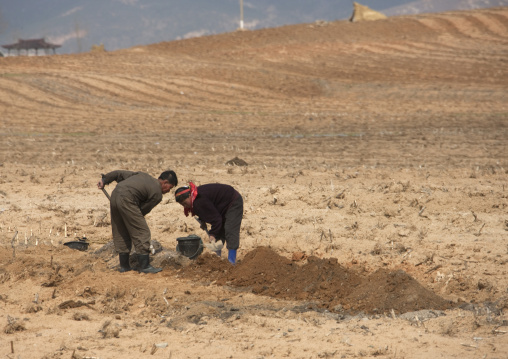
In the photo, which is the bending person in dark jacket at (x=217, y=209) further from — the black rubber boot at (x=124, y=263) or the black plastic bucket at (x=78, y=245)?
the black plastic bucket at (x=78, y=245)

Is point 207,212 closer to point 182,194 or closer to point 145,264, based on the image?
point 182,194

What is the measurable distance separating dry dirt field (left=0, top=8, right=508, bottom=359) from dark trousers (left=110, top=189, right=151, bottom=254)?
0.35m

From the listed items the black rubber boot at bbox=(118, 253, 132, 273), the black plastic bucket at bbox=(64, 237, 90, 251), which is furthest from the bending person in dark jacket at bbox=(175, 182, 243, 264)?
the black plastic bucket at bbox=(64, 237, 90, 251)

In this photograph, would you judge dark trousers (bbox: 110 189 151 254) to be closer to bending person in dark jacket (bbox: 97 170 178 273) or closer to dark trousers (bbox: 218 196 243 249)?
bending person in dark jacket (bbox: 97 170 178 273)

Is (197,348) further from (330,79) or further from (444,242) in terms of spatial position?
(330,79)

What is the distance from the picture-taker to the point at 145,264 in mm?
7738

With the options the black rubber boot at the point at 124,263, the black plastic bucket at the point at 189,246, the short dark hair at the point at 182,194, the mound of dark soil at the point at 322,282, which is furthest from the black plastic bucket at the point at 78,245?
the short dark hair at the point at 182,194

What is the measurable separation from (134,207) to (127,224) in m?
0.23

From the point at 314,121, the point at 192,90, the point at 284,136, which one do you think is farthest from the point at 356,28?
the point at 284,136

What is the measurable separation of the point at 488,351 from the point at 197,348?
2377 millimetres

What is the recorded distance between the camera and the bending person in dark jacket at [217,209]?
7.38 m

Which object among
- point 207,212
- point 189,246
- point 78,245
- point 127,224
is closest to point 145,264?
point 127,224

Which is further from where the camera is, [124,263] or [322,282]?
[124,263]

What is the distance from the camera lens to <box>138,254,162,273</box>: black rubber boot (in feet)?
25.2
